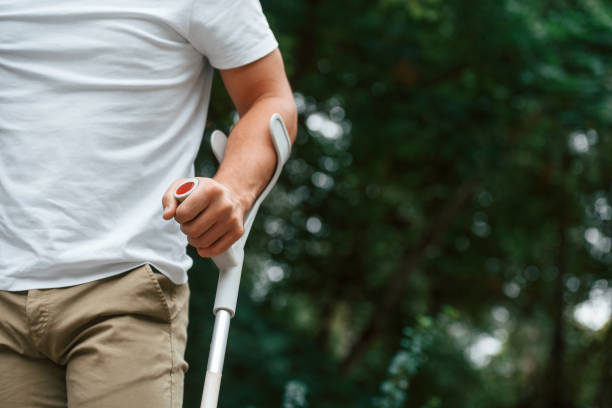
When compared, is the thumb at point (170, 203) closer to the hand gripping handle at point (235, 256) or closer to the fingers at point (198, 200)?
the fingers at point (198, 200)

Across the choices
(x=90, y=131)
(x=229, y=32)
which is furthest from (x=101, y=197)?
(x=229, y=32)

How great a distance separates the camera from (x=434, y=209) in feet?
21.6

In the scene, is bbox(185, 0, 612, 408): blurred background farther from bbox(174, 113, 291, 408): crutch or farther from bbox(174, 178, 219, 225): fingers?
bbox(174, 178, 219, 225): fingers

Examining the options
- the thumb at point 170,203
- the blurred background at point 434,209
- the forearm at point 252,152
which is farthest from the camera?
the blurred background at point 434,209

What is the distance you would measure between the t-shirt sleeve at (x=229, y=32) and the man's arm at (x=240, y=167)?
1.3 inches

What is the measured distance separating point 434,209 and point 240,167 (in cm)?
569

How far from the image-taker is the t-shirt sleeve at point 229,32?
106 cm

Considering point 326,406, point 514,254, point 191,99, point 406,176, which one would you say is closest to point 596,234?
point 514,254

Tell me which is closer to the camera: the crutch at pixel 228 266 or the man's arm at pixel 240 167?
the man's arm at pixel 240 167

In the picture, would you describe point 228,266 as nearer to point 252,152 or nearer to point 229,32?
point 252,152

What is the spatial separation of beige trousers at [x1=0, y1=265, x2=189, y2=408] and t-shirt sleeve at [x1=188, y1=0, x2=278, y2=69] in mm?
379

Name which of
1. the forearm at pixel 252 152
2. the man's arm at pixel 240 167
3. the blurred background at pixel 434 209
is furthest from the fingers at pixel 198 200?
the blurred background at pixel 434 209

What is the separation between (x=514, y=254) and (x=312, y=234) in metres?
1.99

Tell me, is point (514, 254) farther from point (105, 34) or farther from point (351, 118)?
point (105, 34)
